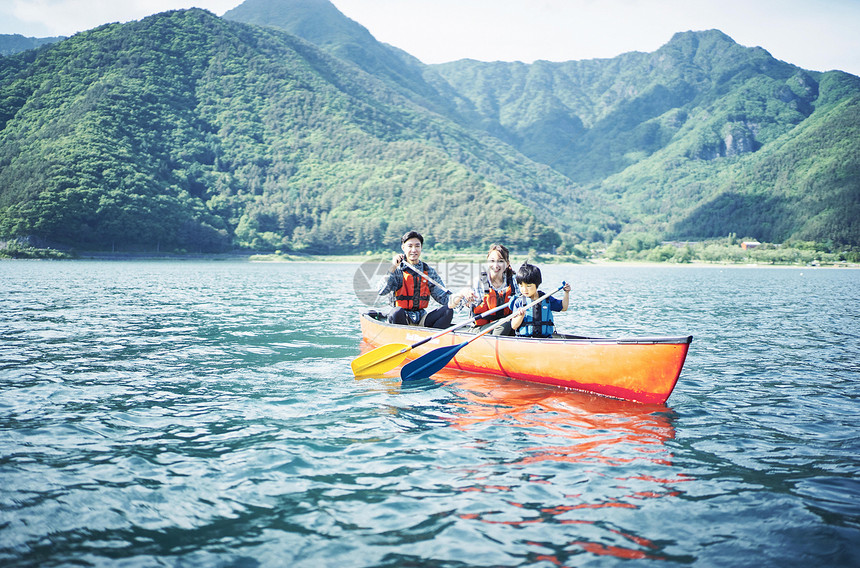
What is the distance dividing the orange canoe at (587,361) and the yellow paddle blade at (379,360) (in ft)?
2.13

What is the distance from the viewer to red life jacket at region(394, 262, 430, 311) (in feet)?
38.8

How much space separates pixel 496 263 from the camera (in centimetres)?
1012

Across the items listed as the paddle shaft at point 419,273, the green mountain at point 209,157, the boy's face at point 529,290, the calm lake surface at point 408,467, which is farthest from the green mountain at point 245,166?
the boy's face at point 529,290

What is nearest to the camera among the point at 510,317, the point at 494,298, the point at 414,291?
the point at 510,317

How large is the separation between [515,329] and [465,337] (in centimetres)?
87

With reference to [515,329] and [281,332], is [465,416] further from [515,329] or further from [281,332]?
[281,332]

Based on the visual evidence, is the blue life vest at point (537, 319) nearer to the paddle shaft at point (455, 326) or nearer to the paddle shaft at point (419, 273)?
the paddle shaft at point (455, 326)

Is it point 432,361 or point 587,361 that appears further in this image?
point 432,361

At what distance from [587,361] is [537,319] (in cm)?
122

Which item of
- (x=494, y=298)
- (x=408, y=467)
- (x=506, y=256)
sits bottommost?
(x=408, y=467)

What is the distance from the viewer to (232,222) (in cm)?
12119

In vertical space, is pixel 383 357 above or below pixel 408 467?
above

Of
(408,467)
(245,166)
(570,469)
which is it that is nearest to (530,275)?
(570,469)

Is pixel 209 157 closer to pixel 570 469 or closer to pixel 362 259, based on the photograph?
pixel 362 259
